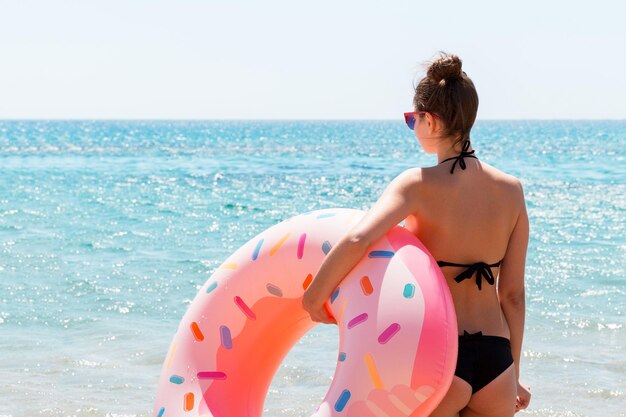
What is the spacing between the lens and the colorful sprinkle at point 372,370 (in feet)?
7.27

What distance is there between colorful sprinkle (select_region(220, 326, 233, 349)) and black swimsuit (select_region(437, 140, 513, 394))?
693mm

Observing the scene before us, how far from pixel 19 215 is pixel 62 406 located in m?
Result: 8.06

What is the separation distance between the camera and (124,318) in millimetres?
6312

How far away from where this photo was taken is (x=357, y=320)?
229 centimetres

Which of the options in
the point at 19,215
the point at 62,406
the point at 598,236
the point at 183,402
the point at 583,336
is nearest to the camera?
the point at 183,402

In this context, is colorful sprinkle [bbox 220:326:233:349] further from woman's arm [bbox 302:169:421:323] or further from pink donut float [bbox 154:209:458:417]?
woman's arm [bbox 302:169:421:323]

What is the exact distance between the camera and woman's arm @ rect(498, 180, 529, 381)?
2.39m

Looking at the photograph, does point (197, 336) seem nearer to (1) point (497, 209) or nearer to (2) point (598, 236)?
(1) point (497, 209)

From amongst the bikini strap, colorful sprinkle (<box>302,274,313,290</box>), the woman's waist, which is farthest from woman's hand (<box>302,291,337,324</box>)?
the bikini strap

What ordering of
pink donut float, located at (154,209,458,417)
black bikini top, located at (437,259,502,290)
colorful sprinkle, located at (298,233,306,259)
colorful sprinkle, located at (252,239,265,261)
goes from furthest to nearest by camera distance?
colorful sprinkle, located at (252,239,265,261), colorful sprinkle, located at (298,233,306,259), black bikini top, located at (437,259,502,290), pink donut float, located at (154,209,458,417)

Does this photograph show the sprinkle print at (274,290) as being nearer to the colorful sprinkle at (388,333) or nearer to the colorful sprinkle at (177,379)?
the colorful sprinkle at (177,379)

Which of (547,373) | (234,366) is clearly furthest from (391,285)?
(547,373)

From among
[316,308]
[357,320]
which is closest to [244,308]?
[316,308]
